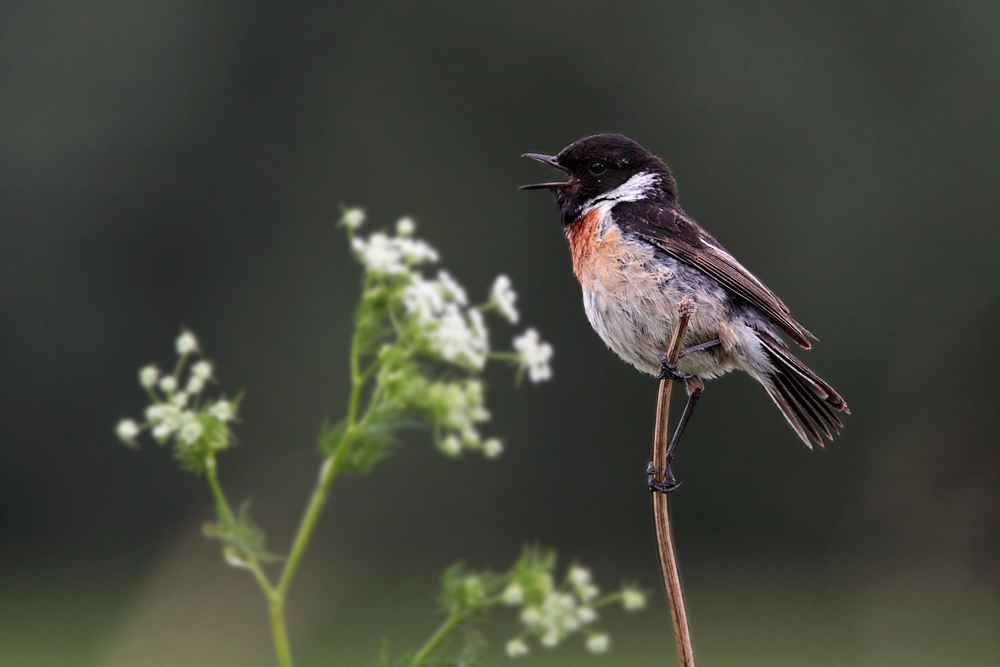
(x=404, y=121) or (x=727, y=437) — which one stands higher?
(x=404, y=121)

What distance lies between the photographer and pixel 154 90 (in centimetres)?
1491

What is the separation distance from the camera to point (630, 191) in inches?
146

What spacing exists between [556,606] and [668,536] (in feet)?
0.85

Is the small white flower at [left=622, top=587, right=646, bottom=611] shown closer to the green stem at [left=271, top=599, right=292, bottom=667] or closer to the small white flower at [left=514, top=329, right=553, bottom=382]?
the small white flower at [left=514, top=329, right=553, bottom=382]

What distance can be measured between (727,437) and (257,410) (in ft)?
19.9

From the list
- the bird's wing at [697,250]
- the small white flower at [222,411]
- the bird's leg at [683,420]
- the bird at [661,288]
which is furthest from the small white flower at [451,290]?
the bird's wing at [697,250]

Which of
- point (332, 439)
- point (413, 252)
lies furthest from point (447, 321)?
point (332, 439)

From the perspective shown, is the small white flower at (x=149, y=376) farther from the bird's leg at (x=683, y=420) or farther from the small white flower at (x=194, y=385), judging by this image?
the bird's leg at (x=683, y=420)

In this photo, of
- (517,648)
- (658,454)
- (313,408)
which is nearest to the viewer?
(517,648)

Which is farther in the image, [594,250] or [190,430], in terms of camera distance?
[594,250]

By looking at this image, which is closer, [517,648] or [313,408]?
[517,648]

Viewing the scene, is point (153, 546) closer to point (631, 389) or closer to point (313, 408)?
point (313, 408)

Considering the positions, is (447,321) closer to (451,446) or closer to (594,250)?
(451,446)

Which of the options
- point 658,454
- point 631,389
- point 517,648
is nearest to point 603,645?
point 517,648
